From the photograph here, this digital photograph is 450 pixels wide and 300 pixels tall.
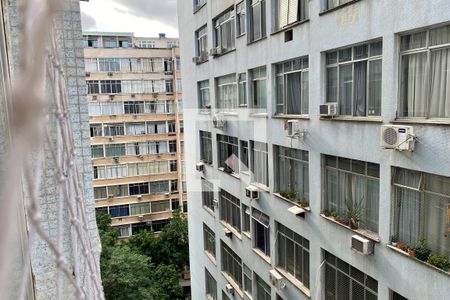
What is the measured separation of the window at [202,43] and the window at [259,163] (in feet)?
10.4

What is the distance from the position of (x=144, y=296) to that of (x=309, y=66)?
28.8 ft

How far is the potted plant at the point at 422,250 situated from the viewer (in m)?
→ 3.44

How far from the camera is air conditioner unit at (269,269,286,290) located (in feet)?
19.8

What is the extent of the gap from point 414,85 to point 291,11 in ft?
7.75

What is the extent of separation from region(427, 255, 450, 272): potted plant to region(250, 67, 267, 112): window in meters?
3.69

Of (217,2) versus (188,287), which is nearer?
(217,2)

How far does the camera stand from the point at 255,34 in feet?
21.3

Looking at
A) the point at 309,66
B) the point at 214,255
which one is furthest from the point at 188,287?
the point at 309,66

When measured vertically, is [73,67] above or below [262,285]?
above

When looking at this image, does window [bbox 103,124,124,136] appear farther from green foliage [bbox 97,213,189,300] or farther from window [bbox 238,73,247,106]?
window [bbox 238,73,247,106]

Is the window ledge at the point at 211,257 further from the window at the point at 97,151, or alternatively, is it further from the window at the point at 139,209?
the window at the point at 97,151

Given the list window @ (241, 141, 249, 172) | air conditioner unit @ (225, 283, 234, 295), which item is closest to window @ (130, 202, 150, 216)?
air conditioner unit @ (225, 283, 234, 295)

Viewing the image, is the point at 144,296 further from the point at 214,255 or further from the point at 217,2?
the point at 217,2

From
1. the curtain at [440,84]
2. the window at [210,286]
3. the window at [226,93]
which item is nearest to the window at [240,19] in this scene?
the window at [226,93]
